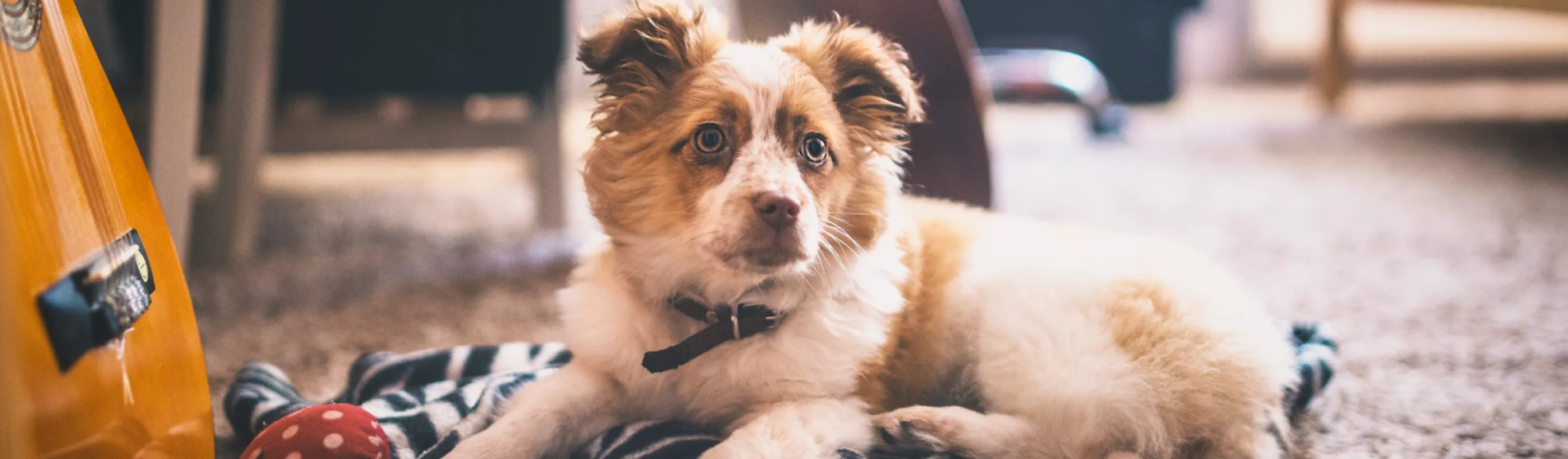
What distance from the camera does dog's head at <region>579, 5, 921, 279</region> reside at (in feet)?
4.28

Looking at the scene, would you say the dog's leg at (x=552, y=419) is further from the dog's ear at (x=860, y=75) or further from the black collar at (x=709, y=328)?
the dog's ear at (x=860, y=75)

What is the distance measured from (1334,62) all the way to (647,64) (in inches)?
219

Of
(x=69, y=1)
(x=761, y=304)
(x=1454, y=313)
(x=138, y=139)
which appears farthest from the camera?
(x=138, y=139)

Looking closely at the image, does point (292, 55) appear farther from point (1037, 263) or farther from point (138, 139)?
point (1037, 263)

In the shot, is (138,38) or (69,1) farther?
(138,38)

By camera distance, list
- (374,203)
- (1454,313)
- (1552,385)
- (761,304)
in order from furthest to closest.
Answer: (374,203), (1454,313), (1552,385), (761,304)

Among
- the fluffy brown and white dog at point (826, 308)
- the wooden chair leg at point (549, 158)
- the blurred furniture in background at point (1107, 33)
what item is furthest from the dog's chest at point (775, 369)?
the blurred furniture in background at point (1107, 33)

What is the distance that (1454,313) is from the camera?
224 centimetres

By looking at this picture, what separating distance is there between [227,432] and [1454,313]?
2.48 meters

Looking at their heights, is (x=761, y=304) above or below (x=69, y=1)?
below

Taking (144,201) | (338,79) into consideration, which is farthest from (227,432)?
(338,79)

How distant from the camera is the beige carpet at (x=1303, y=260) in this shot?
68.2 inches

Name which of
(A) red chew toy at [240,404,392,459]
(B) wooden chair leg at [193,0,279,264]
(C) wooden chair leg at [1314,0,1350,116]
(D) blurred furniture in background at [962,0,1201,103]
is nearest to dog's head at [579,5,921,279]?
(A) red chew toy at [240,404,392,459]

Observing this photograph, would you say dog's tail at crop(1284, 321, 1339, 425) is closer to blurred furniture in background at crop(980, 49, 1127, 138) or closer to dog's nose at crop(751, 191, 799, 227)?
dog's nose at crop(751, 191, 799, 227)
